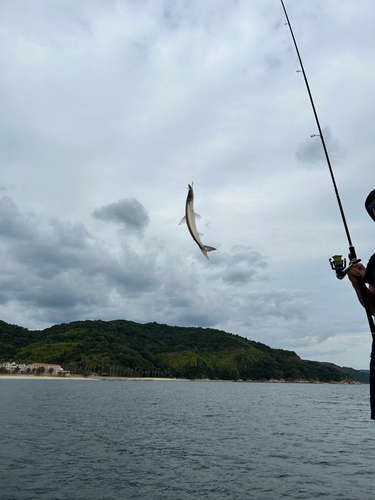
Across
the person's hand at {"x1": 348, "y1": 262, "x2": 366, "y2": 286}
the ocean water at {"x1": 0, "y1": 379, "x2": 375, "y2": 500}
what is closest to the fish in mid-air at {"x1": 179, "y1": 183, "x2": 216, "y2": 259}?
the person's hand at {"x1": 348, "y1": 262, "x2": 366, "y2": 286}

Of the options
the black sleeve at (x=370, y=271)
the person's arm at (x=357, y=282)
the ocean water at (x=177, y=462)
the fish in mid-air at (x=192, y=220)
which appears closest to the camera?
the black sleeve at (x=370, y=271)

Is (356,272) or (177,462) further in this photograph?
(177,462)

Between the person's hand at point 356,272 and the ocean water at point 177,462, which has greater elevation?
the person's hand at point 356,272

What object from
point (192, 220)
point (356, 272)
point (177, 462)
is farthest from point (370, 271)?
point (177, 462)

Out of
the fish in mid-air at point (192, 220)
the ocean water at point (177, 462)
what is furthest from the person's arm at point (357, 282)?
the ocean water at point (177, 462)

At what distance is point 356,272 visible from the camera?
481 cm

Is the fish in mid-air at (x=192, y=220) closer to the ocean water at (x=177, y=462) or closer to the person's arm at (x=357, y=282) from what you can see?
the person's arm at (x=357, y=282)

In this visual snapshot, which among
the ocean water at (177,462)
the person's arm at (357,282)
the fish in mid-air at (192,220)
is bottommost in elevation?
the ocean water at (177,462)

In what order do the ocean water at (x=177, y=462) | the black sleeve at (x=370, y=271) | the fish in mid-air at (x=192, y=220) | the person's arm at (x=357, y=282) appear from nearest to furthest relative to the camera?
the black sleeve at (x=370, y=271) < the person's arm at (x=357, y=282) < the fish in mid-air at (x=192, y=220) < the ocean water at (x=177, y=462)

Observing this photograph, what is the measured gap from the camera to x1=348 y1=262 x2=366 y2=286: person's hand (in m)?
4.78

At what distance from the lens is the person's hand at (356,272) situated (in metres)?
4.78

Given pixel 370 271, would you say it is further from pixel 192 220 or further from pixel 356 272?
pixel 192 220

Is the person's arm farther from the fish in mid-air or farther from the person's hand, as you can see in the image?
the fish in mid-air

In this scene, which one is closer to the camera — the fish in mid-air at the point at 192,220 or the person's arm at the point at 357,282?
the person's arm at the point at 357,282
